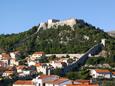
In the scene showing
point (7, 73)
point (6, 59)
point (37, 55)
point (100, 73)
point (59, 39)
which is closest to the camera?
point (100, 73)

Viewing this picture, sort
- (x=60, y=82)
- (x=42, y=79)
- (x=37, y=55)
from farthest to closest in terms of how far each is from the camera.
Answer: (x=37, y=55)
(x=42, y=79)
(x=60, y=82)

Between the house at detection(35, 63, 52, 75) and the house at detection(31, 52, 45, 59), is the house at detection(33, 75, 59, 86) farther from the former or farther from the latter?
the house at detection(31, 52, 45, 59)

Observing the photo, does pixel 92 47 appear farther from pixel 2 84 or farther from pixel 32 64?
pixel 2 84

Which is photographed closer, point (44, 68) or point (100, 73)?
point (100, 73)

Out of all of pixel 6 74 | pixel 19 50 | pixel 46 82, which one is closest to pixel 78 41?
pixel 19 50

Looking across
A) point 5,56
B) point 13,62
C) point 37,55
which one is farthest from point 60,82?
point 5,56

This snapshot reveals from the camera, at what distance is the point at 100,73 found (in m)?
61.2

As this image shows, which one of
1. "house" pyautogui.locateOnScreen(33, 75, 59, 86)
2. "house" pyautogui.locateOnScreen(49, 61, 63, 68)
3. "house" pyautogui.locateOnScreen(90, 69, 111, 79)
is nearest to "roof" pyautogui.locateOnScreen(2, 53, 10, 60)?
"house" pyautogui.locateOnScreen(49, 61, 63, 68)

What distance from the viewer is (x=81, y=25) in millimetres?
86688

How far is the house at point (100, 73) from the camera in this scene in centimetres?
6068

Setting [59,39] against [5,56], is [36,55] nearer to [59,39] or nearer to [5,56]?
[59,39]

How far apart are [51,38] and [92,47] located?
10536 mm

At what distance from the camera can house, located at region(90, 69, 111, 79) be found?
2389 inches

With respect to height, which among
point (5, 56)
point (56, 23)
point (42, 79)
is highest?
point (56, 23)
